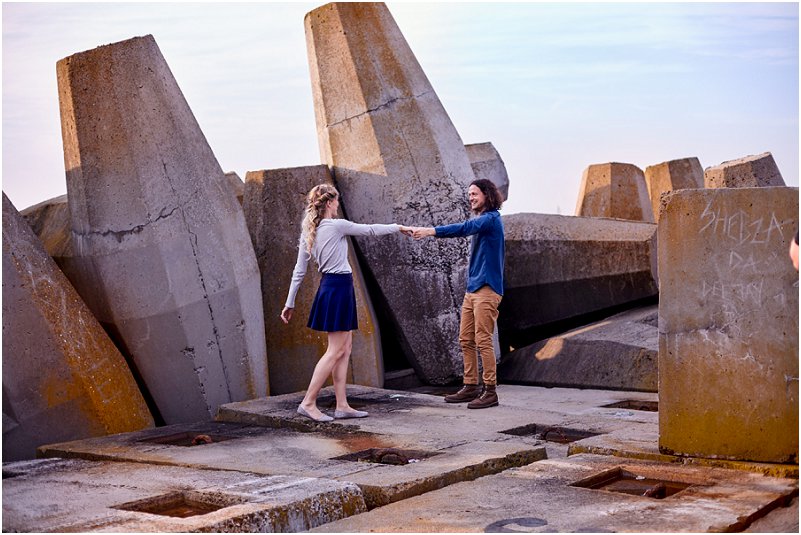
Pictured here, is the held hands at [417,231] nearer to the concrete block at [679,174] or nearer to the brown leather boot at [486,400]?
the brown leather boot at [486,400]

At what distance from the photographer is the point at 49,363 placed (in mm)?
6492

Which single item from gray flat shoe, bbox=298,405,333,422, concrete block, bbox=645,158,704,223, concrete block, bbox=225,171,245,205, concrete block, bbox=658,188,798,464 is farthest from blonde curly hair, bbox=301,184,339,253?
concrete block, bbox=645,158,704,223

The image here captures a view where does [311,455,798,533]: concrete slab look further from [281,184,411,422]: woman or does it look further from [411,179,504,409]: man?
[411,179,504,409]: man

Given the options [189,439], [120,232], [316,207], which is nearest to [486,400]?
[316,207]

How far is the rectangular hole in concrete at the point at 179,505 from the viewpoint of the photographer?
4391mm

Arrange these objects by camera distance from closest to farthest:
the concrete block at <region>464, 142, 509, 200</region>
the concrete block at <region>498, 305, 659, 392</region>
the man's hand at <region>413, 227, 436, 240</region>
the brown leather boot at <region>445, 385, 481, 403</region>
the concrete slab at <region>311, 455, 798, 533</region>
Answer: the concrete slab at <region>311, 455, 798, 533</region> → the man's hand at <region>413, 227, 436, 240</region> → the brown leather boot at <region>445, 385, 481, 403</region> → the concrete block at <region>498, 305, 659, 392</region> → the concrete block at <region>464, 142, 509, 200</region>

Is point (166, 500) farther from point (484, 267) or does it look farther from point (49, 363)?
point (484, 267)

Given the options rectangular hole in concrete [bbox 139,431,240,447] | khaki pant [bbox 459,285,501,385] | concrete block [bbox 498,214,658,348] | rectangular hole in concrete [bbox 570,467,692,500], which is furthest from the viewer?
concrete block [bbox 498,214,658,348]

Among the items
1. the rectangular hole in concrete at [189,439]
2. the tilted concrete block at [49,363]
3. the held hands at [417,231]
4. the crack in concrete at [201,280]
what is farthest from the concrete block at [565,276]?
the rectangular hole in concrete at [189,439]

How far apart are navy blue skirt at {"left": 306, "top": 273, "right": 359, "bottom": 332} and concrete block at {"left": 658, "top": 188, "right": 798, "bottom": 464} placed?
219 centimetres

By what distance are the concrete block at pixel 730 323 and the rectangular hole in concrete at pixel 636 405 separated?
8.09ft

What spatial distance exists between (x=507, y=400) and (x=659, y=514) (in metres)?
3.87

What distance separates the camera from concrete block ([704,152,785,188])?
1192cm

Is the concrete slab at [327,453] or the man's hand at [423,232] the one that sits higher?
the man's hand at [423,232]
